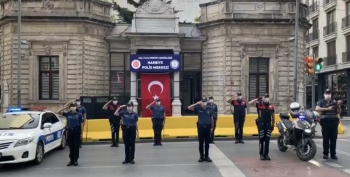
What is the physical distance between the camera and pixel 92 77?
84.3 ft

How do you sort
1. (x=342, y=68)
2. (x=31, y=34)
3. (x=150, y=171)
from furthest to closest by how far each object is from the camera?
1. (x=342, y=68)
2. (x=31, y=34)
3. (x=150, y=171)

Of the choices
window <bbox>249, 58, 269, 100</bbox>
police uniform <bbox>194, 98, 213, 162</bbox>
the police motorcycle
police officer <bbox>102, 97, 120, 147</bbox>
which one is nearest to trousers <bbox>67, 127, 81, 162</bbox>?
police uniform <bbox>194, 98, 213, 162</bbox>

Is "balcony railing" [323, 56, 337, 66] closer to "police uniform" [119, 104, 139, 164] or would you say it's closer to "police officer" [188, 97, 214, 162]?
"police officer" [188, 97, 214, 162]

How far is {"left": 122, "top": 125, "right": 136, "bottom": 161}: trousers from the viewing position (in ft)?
36.7

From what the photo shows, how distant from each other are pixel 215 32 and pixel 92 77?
26.3ft

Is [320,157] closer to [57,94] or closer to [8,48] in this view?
[57,94]

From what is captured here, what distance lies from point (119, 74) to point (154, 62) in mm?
3269

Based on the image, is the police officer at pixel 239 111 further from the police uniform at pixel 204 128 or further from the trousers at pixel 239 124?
the police uniform at pixel 204 128

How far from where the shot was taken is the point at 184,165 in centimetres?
1075

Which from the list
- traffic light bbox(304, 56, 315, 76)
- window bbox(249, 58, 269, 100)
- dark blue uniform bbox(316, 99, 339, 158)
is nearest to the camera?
dark blue uniform bbox(316, 99, 339, 158)

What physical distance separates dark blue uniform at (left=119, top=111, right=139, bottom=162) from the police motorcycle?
172 inches

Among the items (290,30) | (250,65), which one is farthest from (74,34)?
(290,30)

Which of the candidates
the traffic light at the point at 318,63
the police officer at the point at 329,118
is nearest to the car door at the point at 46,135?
the police officer at the point at 329,118

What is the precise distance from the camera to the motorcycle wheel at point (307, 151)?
10.9 meters
